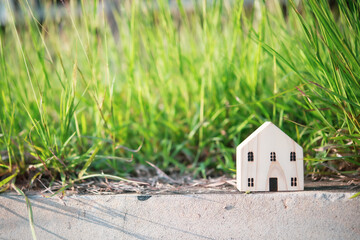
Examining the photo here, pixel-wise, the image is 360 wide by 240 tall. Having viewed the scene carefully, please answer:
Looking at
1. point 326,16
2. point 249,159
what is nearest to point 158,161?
point 249,159

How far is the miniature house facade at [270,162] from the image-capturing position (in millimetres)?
898

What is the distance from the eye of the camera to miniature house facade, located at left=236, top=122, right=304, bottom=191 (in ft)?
2.95

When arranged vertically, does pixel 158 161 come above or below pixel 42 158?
below

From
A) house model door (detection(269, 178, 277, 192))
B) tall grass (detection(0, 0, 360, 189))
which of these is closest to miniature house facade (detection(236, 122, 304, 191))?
house model door (detection(269, 178, 277, 192))

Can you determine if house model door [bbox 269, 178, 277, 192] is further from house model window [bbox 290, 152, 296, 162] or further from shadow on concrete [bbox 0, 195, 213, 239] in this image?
shadow on concrete [bbox 0, 195, 213, 239]

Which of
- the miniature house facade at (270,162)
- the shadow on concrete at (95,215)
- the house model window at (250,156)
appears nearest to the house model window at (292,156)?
the miniature house facade at (270,162)

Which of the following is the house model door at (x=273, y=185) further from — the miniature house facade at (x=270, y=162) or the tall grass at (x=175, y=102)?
the tall grass at (x=175, y=102)

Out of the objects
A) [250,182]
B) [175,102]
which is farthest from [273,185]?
[175,102]

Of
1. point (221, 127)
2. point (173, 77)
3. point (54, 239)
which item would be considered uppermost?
point (173, 77)

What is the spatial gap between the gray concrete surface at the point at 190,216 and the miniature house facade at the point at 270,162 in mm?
31

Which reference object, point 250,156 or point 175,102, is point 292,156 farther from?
point 175,102

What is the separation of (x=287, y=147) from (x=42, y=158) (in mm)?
718

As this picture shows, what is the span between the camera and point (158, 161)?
131 centimetres

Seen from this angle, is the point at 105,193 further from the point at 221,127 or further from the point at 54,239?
the point at 221,127
